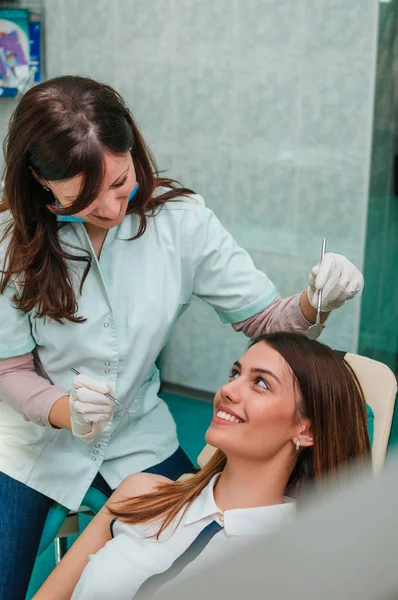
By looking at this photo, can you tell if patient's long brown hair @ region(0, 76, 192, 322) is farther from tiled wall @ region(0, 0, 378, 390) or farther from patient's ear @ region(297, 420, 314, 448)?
tiled wall @ region(0, 0, 378, 390)

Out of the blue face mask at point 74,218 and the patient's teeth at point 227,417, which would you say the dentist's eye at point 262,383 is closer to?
the patient's teeth at point 227,417

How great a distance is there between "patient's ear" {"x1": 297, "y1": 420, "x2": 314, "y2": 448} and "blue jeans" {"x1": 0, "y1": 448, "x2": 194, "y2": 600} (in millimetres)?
388

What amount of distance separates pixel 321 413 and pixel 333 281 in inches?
10.0

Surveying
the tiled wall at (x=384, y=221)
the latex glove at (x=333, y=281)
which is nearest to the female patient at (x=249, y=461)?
the latex glove at (x=333, y=281)

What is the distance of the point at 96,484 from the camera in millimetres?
1776

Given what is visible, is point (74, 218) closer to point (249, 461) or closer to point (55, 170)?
point (55, 170)

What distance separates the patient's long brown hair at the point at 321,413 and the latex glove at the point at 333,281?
0.34 feet

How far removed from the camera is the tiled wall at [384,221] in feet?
9.63

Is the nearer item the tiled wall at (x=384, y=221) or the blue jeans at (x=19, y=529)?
the blue jeans at (x=19, y=529)

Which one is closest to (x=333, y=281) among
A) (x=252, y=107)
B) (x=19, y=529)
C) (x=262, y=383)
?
(x=262, y=383)

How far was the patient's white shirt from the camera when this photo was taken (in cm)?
139

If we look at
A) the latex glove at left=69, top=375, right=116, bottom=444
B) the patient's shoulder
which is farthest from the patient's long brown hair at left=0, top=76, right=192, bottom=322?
the patient's shoulder

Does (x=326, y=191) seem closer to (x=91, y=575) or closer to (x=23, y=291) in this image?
(x=23, y=291)

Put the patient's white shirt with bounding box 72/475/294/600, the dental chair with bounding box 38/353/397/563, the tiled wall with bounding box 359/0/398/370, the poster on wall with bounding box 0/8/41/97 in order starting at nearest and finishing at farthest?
the patient's white shirt with bounding box 72/475/294/600
the dental chair with bounding box 38/353/397/563
the tiled wall with bounding box 359/0/398/370
the poster on wall with bounding box 0/8/41/97
